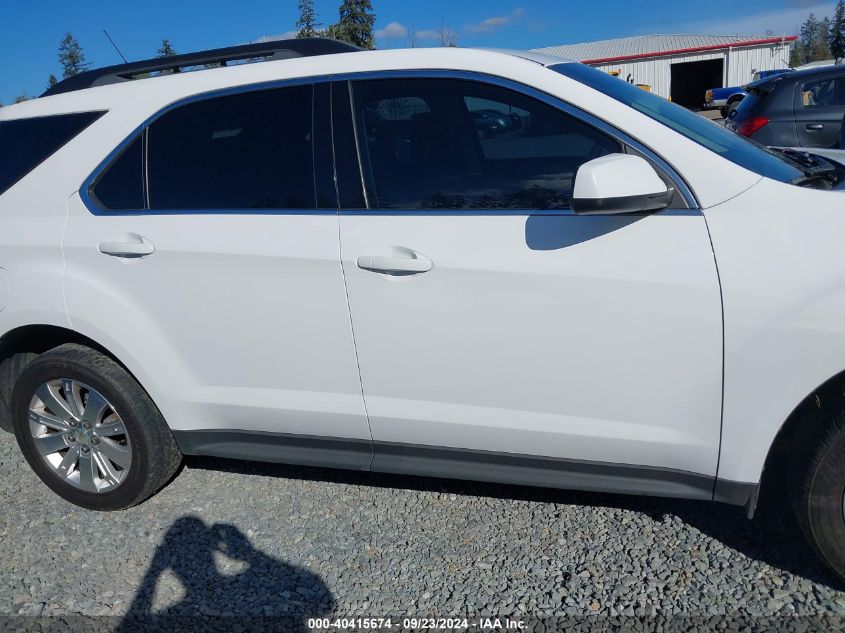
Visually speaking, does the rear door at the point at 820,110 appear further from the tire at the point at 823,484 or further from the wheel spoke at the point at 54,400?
the wheel spoke at the point at 54,400

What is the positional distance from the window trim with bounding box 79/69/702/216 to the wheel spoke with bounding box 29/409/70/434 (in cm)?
99

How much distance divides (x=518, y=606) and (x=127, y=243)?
2066mm

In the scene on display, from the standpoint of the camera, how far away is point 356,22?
21.1 meters

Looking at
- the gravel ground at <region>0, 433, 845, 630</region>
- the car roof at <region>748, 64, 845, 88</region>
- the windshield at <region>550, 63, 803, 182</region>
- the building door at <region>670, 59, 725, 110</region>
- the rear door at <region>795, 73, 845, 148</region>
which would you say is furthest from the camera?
the building door at <region>670, 59, 725, 110</region>

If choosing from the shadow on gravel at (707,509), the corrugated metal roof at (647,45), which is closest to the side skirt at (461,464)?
the shadow on gravel at (707,509)

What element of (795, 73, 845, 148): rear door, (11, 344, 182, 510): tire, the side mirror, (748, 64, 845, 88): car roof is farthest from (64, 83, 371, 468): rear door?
(748, 64, 845, 88): car roof

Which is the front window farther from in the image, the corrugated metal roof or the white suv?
the corrugated metal roof

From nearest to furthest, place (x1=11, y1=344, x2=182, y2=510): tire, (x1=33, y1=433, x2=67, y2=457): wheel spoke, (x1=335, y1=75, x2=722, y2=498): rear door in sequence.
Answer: (x1=335, y1=75, x2=722, y2=498): rear door < (x1=11, y1=344, x2=182, y2=510): tire < (x1=33, y1=433, x2=67, y2=457): wheel spoke

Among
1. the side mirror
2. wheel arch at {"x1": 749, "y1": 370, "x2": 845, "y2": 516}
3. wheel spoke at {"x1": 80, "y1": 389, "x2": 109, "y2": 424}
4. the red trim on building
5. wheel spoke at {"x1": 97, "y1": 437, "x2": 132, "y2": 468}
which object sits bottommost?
the red trim on building

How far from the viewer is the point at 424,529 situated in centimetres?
310

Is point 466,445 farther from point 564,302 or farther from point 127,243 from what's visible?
point 127,243

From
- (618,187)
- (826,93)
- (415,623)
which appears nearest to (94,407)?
(415,623)

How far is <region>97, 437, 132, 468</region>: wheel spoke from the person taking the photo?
3248mm

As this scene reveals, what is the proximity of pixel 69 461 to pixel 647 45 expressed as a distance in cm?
4672
